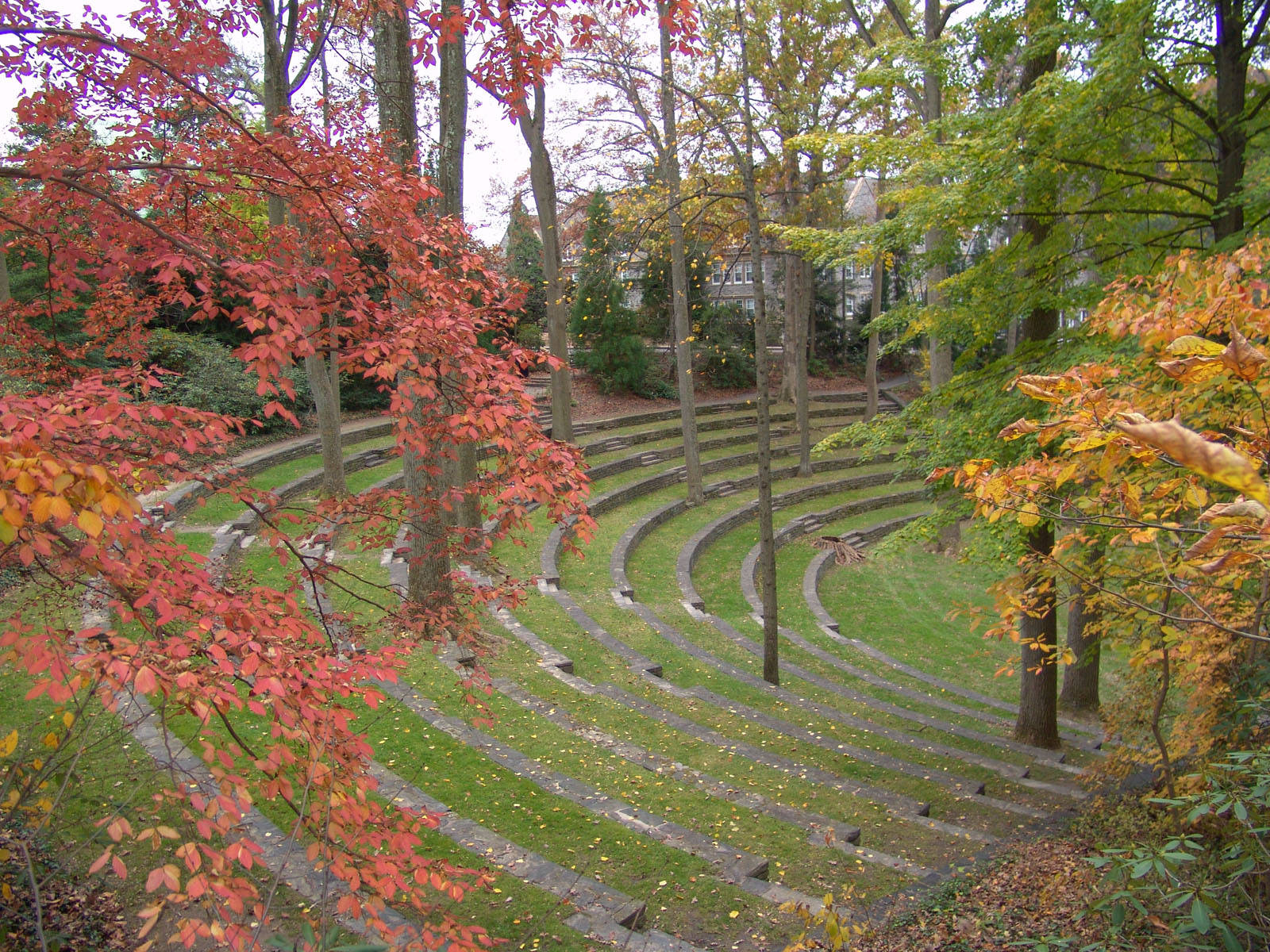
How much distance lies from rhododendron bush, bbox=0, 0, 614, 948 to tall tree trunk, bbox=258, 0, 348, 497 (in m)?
4.37

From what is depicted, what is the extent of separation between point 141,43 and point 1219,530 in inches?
240

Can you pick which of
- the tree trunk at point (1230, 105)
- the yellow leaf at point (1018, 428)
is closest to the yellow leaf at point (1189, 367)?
the yellow leaf at point (1018, 428)

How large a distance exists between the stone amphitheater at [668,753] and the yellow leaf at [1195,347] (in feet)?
11.7

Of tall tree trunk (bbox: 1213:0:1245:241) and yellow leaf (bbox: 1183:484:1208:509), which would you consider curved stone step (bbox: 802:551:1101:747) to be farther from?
yellow leaf (bbox: 1183:484:1208:509)

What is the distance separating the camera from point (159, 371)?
15.1ft

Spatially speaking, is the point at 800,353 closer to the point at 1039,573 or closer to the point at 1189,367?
the point at 1039,573

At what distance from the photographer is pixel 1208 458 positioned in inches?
61.8

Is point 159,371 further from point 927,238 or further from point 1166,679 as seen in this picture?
point 927,238

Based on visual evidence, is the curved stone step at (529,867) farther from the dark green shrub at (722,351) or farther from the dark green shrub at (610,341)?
the dark green shrub at (722,351)

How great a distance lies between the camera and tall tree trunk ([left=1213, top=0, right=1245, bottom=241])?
727 cm

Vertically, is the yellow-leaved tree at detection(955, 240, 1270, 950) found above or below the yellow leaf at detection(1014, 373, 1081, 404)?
below

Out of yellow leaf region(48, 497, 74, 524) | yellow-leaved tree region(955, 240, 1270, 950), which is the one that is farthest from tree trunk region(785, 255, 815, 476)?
yellow leaf region(48, 497, 74, 524)

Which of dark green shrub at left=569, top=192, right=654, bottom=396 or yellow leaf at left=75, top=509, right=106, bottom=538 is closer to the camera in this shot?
yellow leaf at left=75, top=509, right=106, bottom=538

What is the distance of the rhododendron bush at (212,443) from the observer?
8.84 feet
